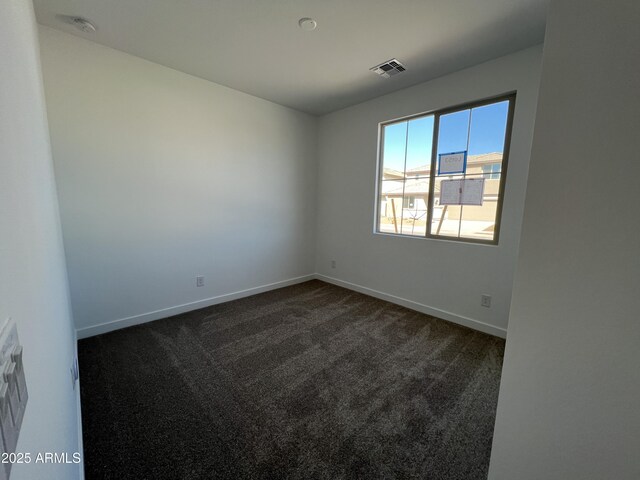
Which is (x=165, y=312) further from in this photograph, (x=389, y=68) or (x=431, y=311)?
(x=389, y=68)

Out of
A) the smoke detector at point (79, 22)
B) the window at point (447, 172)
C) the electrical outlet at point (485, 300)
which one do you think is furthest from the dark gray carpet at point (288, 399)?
the smoke detector at point (79, 22)

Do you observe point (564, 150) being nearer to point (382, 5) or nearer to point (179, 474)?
point (382, 5)

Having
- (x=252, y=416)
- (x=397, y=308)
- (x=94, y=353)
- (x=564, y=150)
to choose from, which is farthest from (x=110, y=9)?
(x=397, y=308)

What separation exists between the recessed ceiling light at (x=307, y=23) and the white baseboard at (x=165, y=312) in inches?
118

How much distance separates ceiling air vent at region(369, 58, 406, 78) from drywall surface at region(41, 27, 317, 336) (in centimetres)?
154

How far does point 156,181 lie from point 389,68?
8.91ft

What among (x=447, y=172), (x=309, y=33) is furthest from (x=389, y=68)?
(x=447, y=172)

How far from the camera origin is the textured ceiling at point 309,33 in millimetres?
1807

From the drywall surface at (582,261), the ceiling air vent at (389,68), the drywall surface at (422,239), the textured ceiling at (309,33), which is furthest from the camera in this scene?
the ceiling air vent at (389,68)

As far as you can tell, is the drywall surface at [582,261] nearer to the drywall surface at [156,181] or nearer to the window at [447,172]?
the window at [447,172]

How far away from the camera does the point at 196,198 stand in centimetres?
298

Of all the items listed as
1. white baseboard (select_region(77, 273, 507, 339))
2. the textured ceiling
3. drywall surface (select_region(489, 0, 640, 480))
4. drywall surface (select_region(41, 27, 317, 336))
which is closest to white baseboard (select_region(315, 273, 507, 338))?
white baseboard (select_region(77, 273, 507, 339))

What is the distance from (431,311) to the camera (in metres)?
3.04

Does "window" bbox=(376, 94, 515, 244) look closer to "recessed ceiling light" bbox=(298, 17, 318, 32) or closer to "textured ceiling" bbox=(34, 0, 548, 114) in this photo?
"textured ceiling" bbox=(34, 0, 548, 114)
